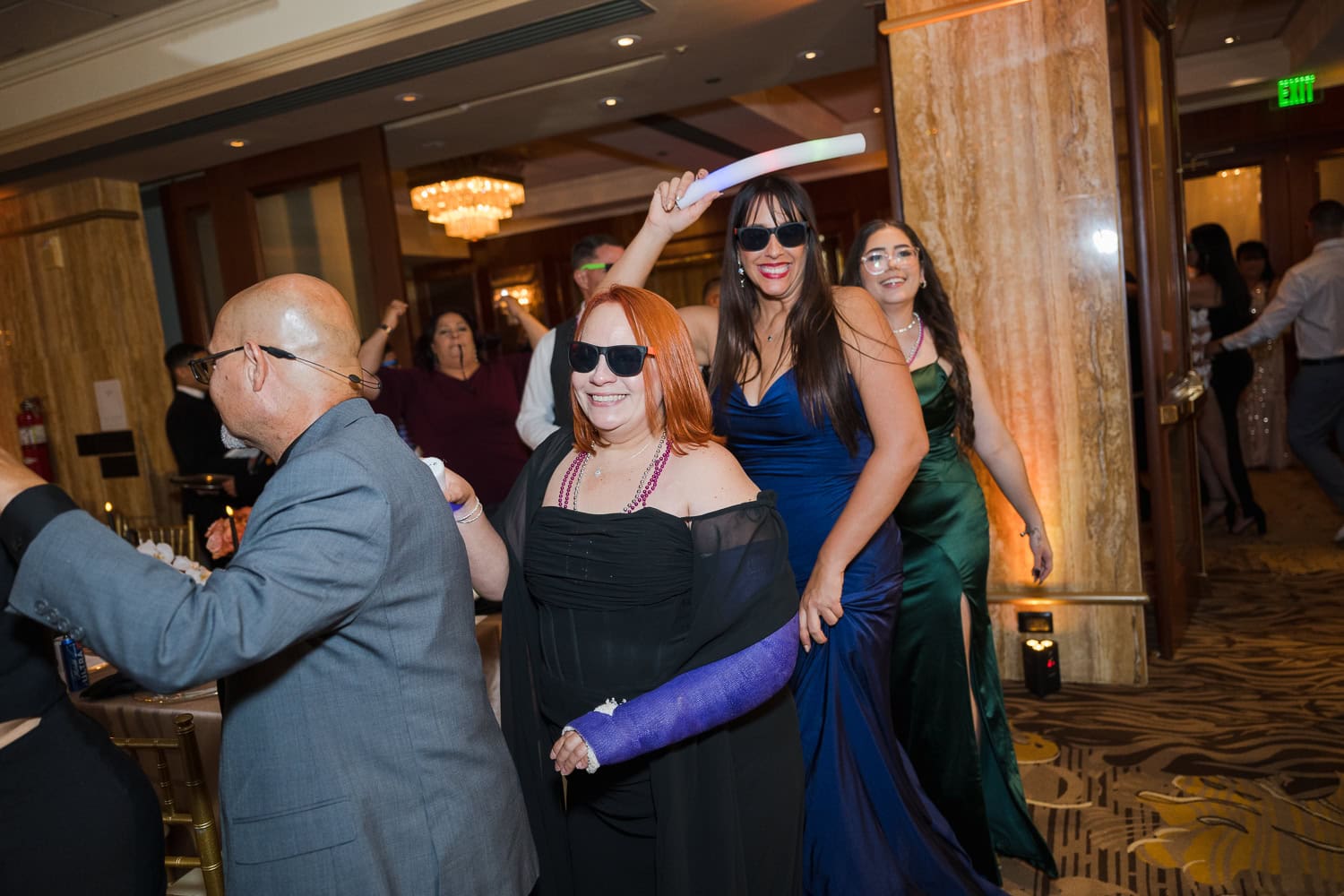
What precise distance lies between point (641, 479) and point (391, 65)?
385cm

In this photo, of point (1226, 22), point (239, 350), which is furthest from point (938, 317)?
point (1226, 22)

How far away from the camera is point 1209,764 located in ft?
10.3

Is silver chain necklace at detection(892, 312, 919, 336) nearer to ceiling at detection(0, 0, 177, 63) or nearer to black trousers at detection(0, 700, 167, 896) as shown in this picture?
black trousers at detection(0, 700, 167, 896)

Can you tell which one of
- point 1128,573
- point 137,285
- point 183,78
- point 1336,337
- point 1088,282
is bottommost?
point 1128,573

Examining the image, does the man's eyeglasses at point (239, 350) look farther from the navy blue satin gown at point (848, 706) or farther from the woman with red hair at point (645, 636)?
the navy blue satin gown at point (848, 706)

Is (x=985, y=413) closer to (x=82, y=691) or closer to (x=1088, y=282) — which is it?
(x=1088, y=282)

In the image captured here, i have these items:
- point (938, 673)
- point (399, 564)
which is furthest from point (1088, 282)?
point (399, 564)

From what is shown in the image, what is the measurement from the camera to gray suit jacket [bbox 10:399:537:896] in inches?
41.8

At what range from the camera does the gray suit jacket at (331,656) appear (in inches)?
41.8

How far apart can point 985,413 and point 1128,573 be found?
1.44 meters

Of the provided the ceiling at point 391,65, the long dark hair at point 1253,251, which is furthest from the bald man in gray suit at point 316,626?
the long dark hair at point 1253,251

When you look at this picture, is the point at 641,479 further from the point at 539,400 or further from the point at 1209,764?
the point at 1209,764

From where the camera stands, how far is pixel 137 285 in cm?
672

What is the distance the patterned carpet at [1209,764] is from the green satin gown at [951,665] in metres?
0.21
